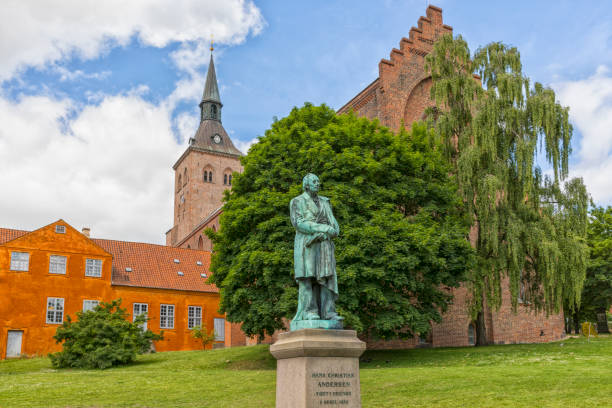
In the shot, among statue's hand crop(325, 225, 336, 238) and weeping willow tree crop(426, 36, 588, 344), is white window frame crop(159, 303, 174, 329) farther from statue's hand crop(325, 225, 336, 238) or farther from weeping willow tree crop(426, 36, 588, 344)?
statue's hand crop(325, 225, 336, 238)

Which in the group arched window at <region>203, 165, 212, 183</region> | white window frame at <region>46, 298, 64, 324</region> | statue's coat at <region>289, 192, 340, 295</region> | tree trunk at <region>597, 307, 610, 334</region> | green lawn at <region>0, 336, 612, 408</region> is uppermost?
arched window at <region>203, 165, 212, 183</region>

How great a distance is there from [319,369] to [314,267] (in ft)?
5.41

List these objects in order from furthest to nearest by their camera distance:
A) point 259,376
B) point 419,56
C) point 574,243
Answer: point 419,56 → point 574,243 → point 259,376

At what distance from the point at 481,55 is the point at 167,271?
26.0 metres

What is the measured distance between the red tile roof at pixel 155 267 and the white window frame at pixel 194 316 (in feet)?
4.27

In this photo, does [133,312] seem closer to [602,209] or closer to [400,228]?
[400,228]

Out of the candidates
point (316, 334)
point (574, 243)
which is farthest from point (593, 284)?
point (316, 334)

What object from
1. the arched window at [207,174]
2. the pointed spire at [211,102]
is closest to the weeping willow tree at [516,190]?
the arched window at [207,174]

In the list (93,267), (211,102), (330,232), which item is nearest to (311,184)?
(330,232)

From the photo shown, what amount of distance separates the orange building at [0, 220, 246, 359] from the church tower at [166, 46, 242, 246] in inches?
1278

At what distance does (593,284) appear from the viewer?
1463 inches

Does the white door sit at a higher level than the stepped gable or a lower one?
lower

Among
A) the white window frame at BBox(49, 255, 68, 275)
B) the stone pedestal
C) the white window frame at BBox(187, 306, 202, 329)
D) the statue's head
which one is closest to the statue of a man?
the statue's head

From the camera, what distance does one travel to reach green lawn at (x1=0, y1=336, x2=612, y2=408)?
1234 centimetres
